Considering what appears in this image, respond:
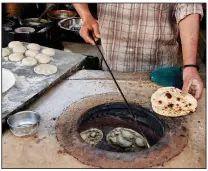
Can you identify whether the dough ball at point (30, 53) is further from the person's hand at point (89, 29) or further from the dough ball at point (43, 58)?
the person's hand at point (89, 29)

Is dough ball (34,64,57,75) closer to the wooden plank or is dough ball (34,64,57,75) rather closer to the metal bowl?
the wooden plank

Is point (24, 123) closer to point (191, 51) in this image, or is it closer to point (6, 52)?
point (6, 52)

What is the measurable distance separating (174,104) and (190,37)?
635mm

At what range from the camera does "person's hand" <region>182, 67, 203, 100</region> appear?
2.58 m

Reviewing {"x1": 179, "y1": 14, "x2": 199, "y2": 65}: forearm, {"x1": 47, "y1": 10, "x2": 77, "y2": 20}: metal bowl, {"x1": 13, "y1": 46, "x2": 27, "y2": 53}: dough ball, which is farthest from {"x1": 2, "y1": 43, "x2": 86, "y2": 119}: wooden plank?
{"x1": 47, "y1": 10, "x2": 77, "y2": 20}: metal bowl

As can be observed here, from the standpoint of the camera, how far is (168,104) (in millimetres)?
2613

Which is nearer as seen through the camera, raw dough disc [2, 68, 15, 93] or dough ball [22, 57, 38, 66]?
raw dough disc [2, 68, 15, 93]

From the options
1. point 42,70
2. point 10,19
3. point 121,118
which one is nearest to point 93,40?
Answer: point 42,70

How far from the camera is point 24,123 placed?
8.00 ft

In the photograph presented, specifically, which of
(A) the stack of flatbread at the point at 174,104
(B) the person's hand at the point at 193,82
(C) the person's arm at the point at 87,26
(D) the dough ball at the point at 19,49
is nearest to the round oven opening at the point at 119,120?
(A) the stack of flatbread at the point at 174,104

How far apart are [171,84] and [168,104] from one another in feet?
1.43

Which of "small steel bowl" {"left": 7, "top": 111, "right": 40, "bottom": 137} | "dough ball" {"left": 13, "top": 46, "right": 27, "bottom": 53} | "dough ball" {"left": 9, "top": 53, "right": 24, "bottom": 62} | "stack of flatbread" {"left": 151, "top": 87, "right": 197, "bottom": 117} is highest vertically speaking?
"dough ball" {"left": 13, "top": 46, "right": 27, "bottom": 53}

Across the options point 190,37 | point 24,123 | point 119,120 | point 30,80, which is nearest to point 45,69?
point 30,80

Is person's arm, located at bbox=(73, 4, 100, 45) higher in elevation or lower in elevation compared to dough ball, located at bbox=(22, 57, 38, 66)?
higher
